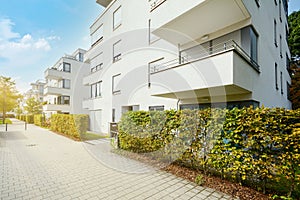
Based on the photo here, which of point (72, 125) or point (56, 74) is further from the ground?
point (56, 74)

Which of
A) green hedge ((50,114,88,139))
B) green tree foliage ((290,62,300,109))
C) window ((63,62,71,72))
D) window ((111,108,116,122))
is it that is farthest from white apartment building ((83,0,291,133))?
window ((63,62,71,72))

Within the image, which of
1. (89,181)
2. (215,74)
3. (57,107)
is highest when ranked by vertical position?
(215,74)

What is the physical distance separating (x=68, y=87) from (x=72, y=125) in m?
18.5

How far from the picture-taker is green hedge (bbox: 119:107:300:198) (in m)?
3.39

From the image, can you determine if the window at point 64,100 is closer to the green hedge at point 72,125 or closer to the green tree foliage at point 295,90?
the green hedge at point 72,125

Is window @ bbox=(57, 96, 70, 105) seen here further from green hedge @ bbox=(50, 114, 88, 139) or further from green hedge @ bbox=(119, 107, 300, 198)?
green hedge @ bbox=(119, 107, 300, 198)

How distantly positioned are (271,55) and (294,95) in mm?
10194

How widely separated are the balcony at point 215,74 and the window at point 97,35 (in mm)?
14035

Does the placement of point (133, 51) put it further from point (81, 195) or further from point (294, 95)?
point (294, 95)

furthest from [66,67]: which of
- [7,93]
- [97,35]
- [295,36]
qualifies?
[295,36]

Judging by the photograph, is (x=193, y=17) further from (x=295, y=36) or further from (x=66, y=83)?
(x=66, y=83)

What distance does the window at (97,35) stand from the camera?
18953 millimetres

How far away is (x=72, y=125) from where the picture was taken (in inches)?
497

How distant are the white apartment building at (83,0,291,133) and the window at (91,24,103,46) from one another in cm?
497
